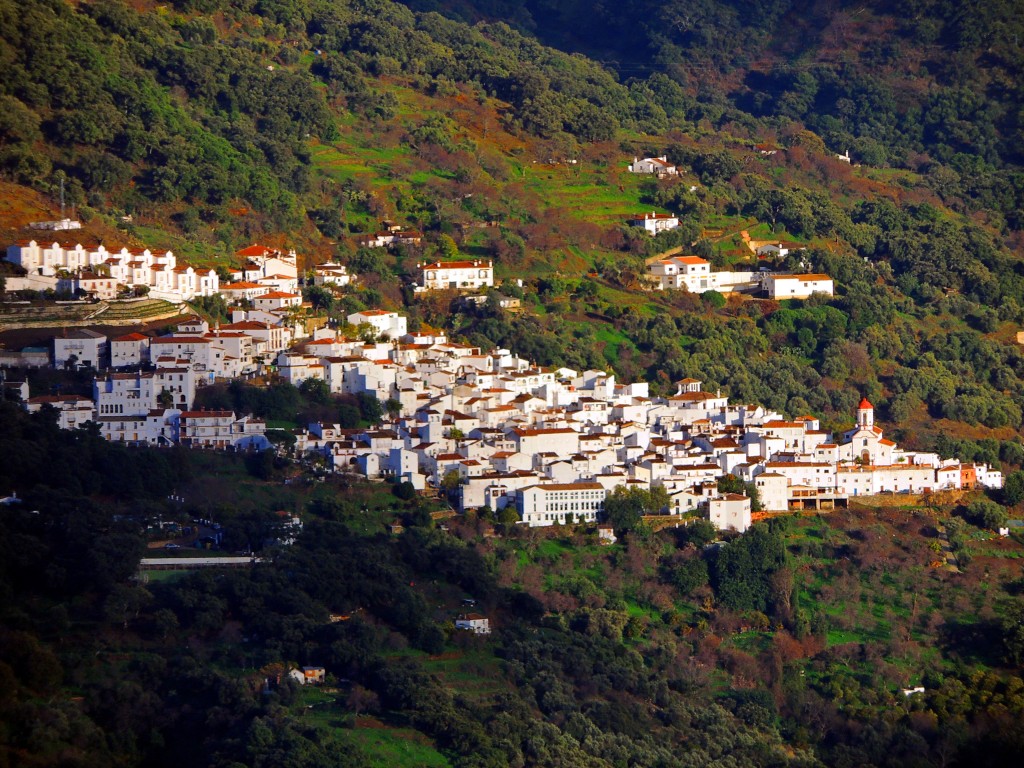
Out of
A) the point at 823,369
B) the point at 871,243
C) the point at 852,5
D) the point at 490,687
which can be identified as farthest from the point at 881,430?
the point at 852,5

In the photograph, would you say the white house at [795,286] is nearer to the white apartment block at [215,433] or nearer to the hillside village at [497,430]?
the hillside village at [497,430]

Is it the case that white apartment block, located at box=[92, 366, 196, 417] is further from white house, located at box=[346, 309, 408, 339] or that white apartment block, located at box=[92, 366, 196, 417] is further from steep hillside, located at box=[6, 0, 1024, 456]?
steep hillside, located at box=[6, 0, 1024, 456]

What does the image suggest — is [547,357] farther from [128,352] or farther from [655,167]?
[655,167]

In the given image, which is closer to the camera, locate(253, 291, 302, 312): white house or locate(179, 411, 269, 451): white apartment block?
locate(179, 411, 269, 451): white apartment block

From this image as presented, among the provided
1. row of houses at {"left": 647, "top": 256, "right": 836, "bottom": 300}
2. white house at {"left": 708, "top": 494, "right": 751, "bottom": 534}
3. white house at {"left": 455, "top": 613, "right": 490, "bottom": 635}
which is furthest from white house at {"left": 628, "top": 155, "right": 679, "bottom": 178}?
white house at {"left": 455, "top": 613, "right": 490, "bottom": 635}

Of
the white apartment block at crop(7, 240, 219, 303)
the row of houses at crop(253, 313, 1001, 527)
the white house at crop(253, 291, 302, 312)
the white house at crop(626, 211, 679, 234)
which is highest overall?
the white house at crop(626, 211, 679, 234)

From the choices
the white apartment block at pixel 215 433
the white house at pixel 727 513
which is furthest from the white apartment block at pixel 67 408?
the white house at pixel 727 513
